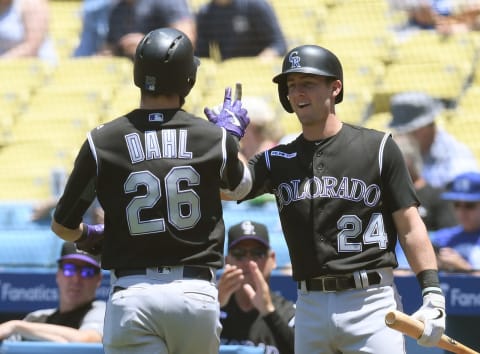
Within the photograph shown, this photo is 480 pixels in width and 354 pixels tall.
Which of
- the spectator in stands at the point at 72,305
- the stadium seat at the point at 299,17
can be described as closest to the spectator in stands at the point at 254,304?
the spectator in stands at the point at 72,305

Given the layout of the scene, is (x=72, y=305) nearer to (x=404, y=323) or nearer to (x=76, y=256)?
(x=76, y=256)

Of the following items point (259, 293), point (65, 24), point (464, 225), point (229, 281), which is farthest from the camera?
point (65, 24)

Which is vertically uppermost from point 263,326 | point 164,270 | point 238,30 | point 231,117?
point 238,30

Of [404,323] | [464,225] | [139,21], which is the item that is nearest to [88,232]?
[404,323]

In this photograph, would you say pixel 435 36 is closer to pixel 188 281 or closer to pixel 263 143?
pixel 263 143

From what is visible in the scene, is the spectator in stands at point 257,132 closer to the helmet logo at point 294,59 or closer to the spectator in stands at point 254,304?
the spectator in stands at point 254,304

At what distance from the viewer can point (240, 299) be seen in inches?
229

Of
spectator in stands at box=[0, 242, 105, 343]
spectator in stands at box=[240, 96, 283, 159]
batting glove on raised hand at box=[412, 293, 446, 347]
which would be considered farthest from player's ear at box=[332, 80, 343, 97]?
spectator in stands at box=[240, 96, 283, 159]

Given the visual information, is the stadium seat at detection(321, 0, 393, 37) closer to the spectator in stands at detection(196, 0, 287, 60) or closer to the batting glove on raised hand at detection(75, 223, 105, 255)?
the spectator in stands at detection(196, 0, 287, 60)

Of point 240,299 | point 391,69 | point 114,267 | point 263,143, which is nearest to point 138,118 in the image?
point 114,267

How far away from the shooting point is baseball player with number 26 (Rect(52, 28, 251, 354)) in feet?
12.0

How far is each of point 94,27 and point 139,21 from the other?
69cm

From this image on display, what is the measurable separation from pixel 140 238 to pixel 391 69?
5252mm

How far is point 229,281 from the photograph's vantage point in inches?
205
